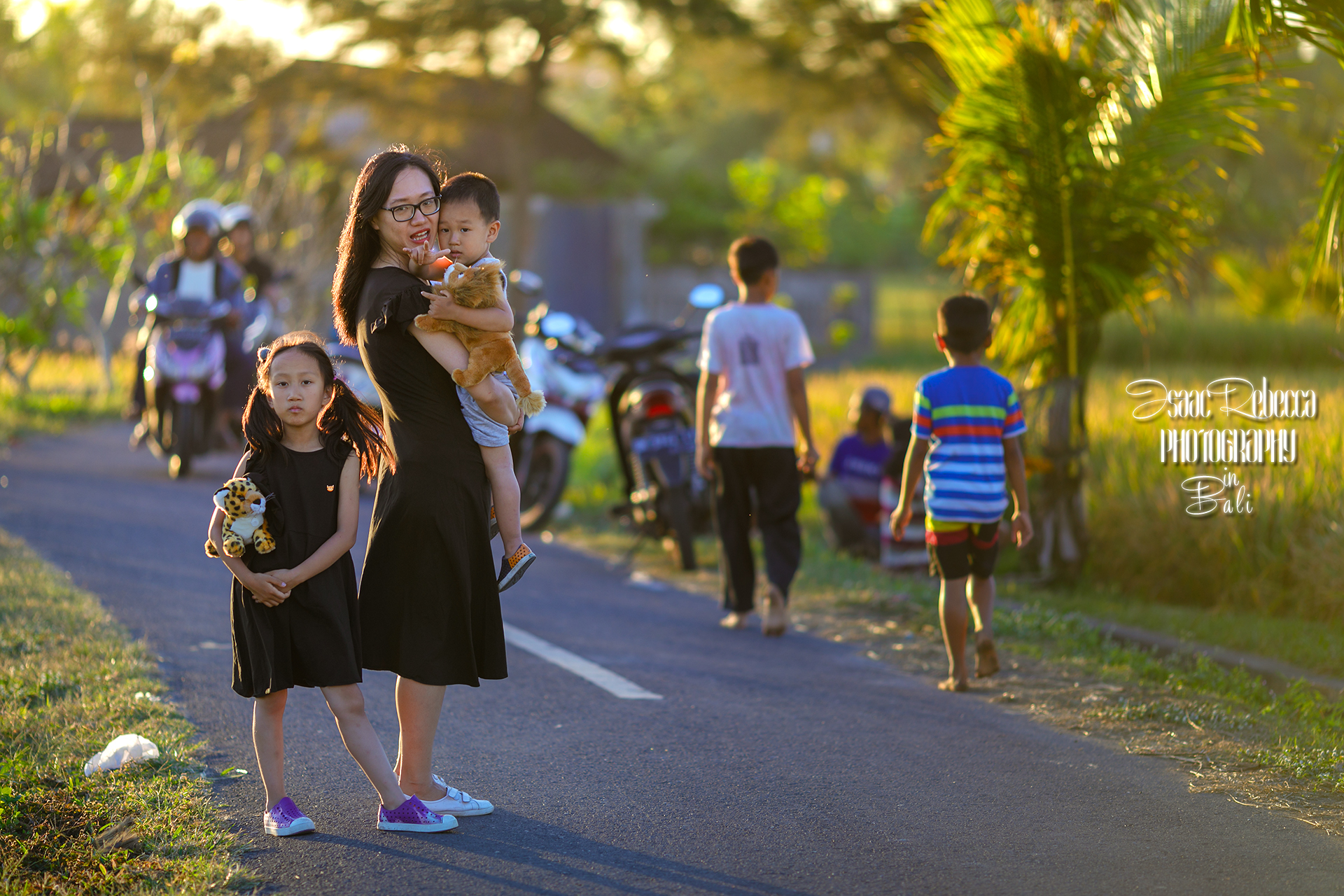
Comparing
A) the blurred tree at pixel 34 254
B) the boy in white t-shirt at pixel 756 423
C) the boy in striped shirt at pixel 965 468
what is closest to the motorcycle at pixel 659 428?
the boy in white t-shirt at pixel 756 423

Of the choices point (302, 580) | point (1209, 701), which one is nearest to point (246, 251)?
point (302, 580)

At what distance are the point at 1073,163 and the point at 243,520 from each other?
5.92m

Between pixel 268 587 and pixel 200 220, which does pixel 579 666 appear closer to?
pixel 268 587

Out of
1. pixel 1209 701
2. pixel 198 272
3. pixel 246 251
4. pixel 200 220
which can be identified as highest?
pixel 200 220

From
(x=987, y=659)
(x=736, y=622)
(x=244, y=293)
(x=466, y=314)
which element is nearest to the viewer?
(x=466, y=314)

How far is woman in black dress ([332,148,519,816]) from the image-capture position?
397 cm

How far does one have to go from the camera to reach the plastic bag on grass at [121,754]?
444 cm

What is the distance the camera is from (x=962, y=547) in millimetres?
5801

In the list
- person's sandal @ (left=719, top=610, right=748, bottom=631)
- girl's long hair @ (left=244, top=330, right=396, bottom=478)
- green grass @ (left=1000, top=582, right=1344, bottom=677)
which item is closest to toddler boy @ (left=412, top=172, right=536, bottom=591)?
girl's long hair @ (left=244, top=330, right=396, bottom=478)

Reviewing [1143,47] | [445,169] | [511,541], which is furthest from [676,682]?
[1143,47]

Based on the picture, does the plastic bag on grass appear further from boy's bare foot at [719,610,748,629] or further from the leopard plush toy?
boy's bare foot at [719,610,748,629]

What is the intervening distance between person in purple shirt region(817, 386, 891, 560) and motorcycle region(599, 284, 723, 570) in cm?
84

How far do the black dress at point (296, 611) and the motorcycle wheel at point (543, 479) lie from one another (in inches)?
226

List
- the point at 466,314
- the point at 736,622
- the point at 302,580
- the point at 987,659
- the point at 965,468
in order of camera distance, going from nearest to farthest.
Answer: the point at 466,314
the point at 302,580
the point at 965,468
the point at 987,659
the point at 736,622
